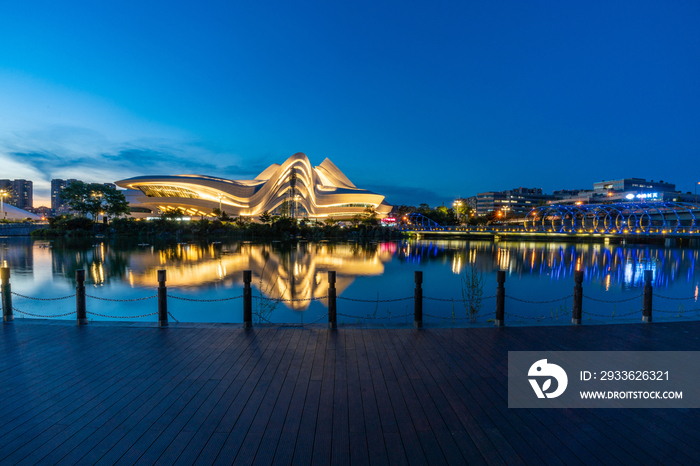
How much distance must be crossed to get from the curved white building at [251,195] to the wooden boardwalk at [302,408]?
7902cm

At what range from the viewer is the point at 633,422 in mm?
3502

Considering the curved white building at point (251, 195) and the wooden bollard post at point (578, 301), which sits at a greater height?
the curved white building at point (251, 195)

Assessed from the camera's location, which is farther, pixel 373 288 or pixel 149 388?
pixel 373 288

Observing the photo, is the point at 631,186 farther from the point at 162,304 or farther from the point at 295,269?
the point at 162,304

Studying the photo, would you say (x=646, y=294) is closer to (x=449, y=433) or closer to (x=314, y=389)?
(x=449, y=433)

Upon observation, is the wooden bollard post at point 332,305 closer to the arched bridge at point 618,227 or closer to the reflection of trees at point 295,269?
the reflection of trees at point 295,269

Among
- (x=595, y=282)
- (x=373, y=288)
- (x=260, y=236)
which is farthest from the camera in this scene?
(x=260, y=236)

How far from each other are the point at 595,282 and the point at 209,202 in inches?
3214

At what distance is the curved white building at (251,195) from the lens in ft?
278

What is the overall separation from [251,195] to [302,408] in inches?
3468

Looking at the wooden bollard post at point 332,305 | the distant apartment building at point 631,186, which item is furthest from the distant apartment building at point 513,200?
the wooden bollard post at point 332,305

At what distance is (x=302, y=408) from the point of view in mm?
3701

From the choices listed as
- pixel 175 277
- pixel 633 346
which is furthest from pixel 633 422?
pixel 175 277

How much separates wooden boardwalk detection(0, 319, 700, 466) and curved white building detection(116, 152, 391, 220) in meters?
79.0
